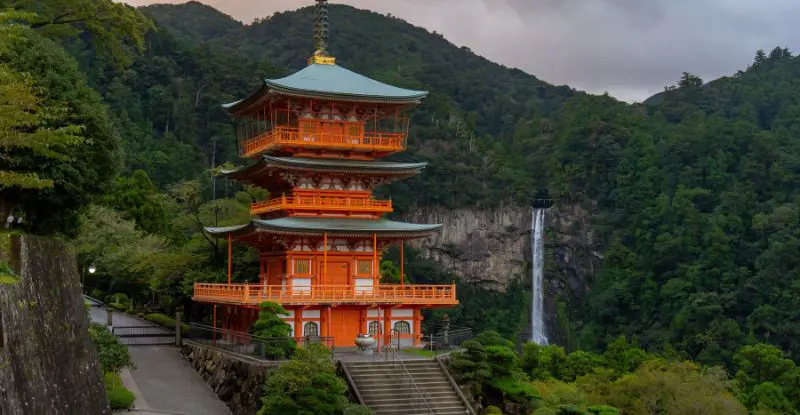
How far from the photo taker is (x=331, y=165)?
32.6 meters

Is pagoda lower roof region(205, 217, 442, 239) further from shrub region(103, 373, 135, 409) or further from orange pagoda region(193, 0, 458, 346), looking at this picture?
shrub region(103, 373, 135, 409)

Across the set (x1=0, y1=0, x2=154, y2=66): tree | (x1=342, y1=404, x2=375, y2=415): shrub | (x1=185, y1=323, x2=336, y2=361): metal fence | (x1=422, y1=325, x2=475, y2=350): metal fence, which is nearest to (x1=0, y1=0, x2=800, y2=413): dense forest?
(x1=0, y1=0, x2=154, y2=66): tree

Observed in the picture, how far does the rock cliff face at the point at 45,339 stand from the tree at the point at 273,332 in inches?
236

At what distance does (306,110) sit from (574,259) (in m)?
61.8

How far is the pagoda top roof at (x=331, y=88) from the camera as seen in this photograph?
32531mm

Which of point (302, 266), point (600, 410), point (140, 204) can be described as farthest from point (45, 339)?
point (140, 204)

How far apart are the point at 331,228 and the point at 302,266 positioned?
6.88 ft

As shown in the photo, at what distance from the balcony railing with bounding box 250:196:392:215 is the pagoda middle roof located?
1.20 m

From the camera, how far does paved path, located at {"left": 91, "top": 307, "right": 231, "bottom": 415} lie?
26.6 metres

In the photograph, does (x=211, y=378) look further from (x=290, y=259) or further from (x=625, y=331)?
(x=625, y=331)

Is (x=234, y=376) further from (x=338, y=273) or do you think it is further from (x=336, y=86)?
(x=336, y=86)

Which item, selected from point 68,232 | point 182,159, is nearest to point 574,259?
point 182,159

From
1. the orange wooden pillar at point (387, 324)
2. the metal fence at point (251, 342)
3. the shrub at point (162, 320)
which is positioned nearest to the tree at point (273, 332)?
the metal fence at point (251, 342)

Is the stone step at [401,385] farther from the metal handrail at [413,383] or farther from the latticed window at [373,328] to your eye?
the latticed window at [373,328]
